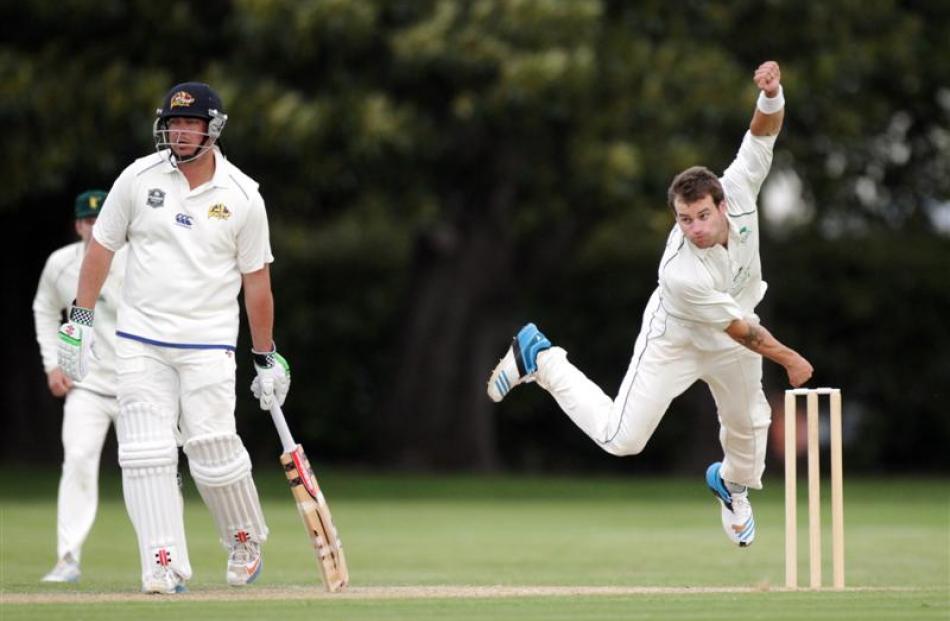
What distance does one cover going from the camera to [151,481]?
270 inches

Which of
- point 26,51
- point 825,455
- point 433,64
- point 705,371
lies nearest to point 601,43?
point 433,64

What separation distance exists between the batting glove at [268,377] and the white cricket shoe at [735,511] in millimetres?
1869

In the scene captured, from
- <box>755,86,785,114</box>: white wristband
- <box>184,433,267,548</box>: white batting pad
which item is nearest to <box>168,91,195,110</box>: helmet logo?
<box>184,433,267,548</box>: white batting pad

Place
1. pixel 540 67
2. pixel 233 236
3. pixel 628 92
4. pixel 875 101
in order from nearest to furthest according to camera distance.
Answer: pixel 233 236 → pixel 540 67 → pixel 628 92 → pixel 875 101

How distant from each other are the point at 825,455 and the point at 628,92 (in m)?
6.07

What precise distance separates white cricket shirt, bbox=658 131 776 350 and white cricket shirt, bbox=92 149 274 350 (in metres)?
1.57

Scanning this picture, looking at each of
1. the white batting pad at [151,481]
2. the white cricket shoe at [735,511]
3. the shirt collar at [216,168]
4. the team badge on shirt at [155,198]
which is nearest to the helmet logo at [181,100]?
the shirt collar at [216,168]

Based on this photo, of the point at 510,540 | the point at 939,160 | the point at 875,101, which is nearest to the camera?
the point at 510,540

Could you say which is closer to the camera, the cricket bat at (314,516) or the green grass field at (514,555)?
the green grass field at (514,555)

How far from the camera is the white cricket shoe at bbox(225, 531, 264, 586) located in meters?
7.33

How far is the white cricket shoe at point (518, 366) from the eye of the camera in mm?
7914

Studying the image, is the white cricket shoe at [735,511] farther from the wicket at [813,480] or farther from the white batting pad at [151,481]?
the white batting pad at [151,481]

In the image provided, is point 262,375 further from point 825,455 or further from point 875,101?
point 825,455

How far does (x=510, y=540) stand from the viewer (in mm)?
11320
